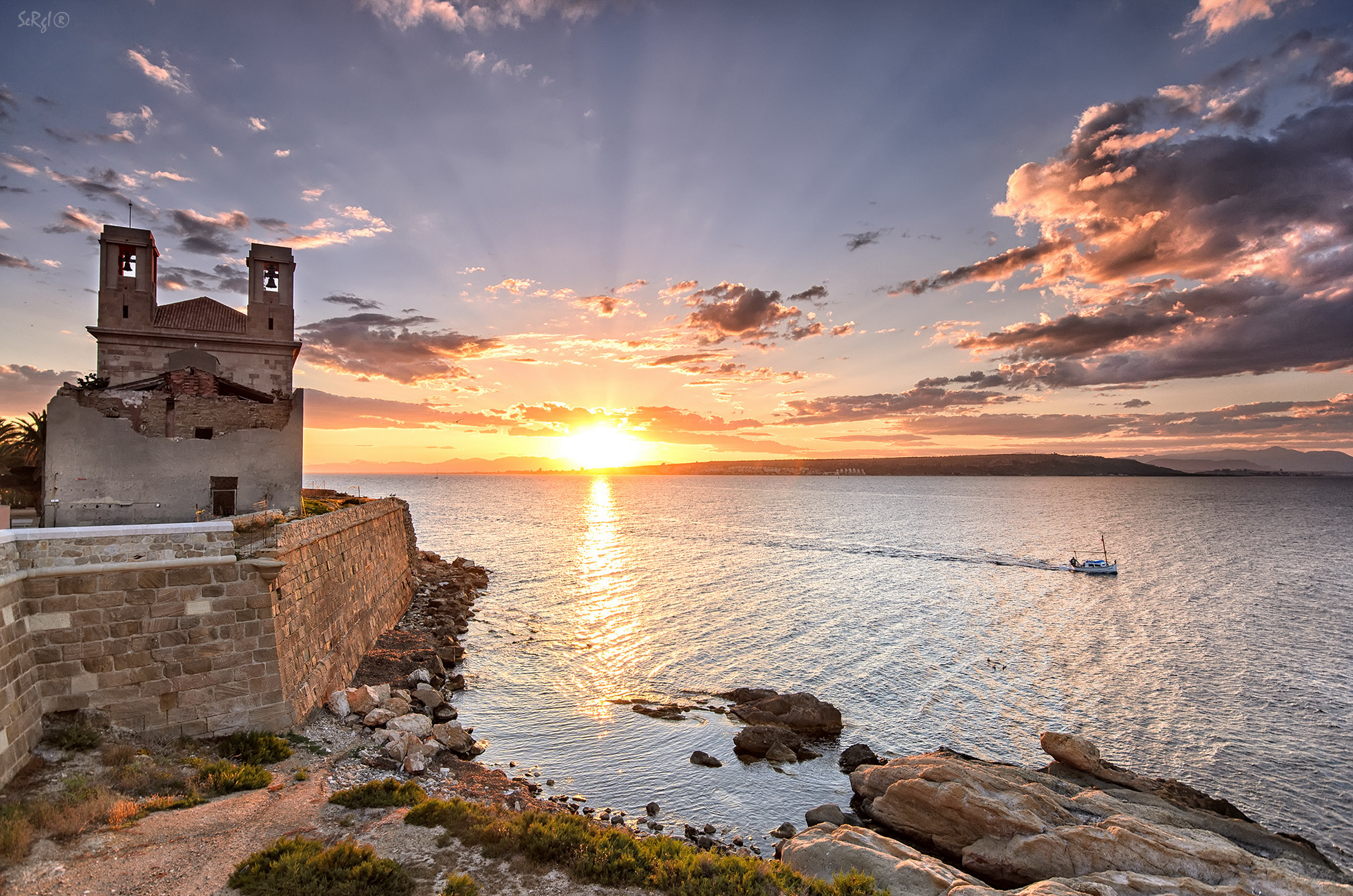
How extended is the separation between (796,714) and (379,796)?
13.3 meters

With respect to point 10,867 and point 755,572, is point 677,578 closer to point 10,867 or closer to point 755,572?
point 755,572

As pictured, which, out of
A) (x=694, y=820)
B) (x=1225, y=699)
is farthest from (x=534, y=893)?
(x=1225, y=699)

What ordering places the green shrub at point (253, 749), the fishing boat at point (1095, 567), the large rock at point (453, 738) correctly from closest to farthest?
the green shrub at point (253, 749), the large rock at point (453, 738), the fishing boat at point (1095, 567)

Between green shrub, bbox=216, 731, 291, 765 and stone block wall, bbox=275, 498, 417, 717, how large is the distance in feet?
3.80

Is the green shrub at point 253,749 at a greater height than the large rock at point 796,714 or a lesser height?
greater

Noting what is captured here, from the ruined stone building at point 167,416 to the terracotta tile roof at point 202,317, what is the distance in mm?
61

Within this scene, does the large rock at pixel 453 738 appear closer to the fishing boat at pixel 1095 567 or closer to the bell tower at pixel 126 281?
the bell tower at pixel 126 281

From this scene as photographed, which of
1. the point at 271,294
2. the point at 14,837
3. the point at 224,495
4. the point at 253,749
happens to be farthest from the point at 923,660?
the point at 271,294

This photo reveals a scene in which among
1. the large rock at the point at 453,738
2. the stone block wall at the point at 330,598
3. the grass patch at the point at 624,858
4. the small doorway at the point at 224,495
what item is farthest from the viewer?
the small doorway at the point at 224,495

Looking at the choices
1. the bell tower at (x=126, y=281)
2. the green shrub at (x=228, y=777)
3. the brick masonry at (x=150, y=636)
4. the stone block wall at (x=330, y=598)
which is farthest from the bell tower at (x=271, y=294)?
the green shrub at (x=228, y=777)

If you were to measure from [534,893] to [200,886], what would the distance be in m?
4.58

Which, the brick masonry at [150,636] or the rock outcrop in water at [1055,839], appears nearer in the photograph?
the rock outcrop in water at [1055,839]

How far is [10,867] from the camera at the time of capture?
7.94 m

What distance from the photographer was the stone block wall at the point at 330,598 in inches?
577
